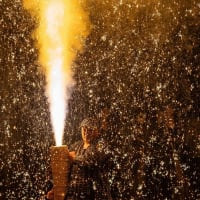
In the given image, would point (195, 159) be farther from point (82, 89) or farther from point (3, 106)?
point (3, 106)

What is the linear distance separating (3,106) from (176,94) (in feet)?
11.8

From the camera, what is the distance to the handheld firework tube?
4.49 m

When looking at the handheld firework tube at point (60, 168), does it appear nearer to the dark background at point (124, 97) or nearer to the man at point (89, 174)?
the man at point (89, 174)

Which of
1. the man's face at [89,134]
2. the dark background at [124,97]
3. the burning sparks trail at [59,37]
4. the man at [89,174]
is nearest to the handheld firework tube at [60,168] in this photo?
the man at [89,174]

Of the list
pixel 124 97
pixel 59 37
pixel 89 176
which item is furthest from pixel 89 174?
pixel 59 37

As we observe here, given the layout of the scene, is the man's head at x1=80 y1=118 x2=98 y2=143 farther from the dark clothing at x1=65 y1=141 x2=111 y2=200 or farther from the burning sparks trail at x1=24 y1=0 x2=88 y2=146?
the burning sparks trail at x1=24 y1=0 x2=88 y2=146

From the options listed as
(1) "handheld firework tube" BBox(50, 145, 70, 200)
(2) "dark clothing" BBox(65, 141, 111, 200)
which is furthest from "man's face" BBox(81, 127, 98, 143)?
(1) "handheld firework tube" BBox(50, 145, 70, 200)

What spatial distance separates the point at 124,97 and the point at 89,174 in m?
3.46

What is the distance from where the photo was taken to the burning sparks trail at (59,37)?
311 inches

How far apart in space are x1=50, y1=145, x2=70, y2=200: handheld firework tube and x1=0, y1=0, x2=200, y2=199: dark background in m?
2.89

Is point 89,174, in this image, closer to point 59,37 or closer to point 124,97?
point 124,97

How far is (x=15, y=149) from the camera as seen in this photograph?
7.78 metres

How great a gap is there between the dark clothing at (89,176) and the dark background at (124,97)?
98.2 inches

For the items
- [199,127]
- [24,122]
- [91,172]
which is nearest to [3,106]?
[24,122]
